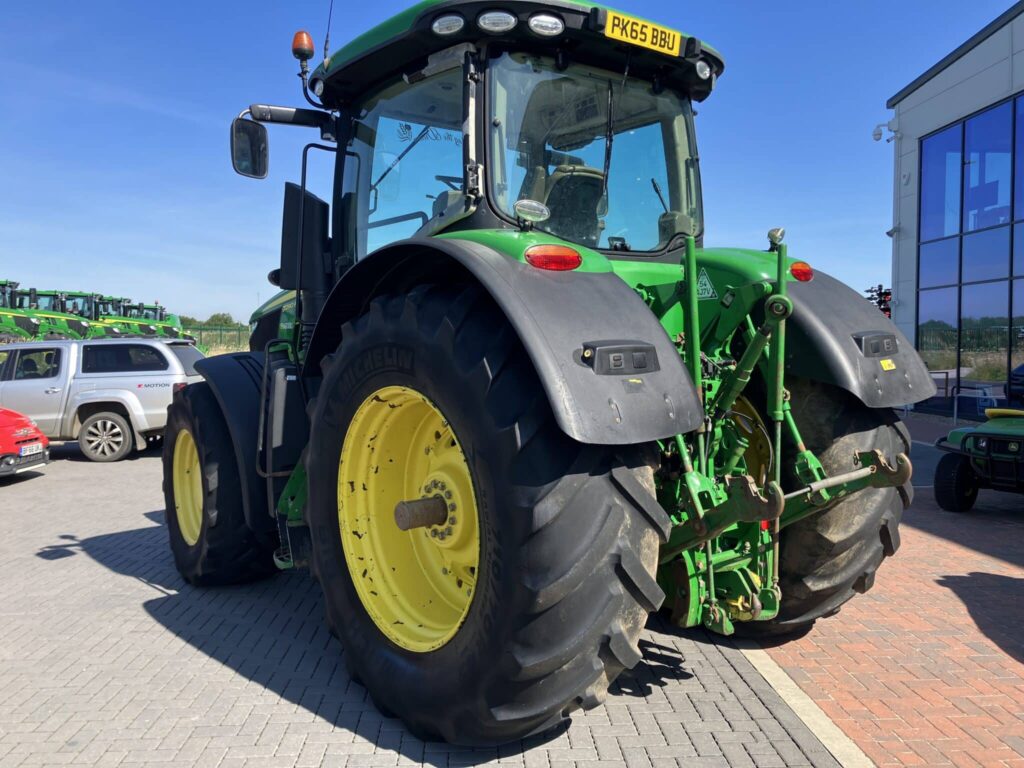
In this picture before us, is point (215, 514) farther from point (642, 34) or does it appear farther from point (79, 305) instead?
point (79, 305)

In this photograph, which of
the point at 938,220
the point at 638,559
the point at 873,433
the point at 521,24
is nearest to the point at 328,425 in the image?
the point at 638,559

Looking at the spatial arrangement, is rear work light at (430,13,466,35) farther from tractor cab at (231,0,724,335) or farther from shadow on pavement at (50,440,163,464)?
shadow on pavement at (50,440,163,464)

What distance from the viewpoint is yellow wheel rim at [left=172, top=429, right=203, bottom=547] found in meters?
4.99

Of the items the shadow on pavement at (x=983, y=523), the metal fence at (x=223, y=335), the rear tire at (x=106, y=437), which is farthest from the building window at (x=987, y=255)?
the metal fence at (x=223, y=335)

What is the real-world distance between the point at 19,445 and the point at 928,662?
942 centimetres

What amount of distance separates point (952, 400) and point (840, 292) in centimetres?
1391

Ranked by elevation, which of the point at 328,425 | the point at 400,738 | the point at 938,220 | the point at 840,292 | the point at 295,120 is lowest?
the point at 400,738

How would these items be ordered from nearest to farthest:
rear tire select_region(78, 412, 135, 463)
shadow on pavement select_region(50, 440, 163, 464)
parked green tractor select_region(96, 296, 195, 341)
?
rear tire select_region(78, 412, 135, 463)
shadow on pavement select_region(50, 440, 163, 464)
parked green tractor select_region(96, 296, 195, 341)

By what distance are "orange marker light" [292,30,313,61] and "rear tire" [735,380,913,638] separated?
9.45 ft

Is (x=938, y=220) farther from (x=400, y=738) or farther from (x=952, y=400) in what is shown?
(x=400, y=738)

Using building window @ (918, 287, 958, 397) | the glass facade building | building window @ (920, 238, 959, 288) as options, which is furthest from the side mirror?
building window @ (920, 238, 959, 288)

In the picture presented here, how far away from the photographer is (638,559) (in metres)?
2.46

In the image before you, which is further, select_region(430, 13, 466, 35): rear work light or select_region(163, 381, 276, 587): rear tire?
select_region(163, 381, 276, 587): rear tire

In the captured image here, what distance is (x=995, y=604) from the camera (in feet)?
14.9
